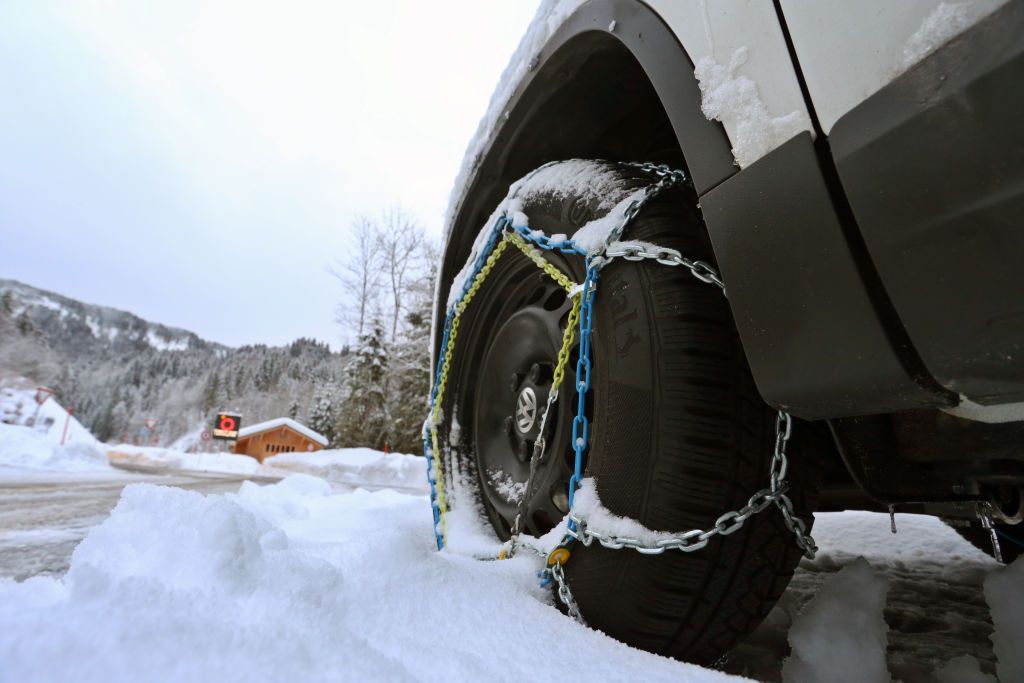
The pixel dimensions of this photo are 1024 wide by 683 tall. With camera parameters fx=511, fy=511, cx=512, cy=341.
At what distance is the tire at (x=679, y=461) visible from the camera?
89 centimetres

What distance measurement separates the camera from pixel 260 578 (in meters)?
0.87

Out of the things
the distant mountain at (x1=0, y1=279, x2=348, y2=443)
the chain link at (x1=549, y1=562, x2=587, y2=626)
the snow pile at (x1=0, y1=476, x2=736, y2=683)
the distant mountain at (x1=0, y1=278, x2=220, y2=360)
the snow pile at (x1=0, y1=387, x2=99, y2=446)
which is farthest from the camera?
the distant mountain at (x1=0, y1=278, x2=220, y2=360)

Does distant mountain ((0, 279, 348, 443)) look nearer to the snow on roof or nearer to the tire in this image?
Result: the snow on roof

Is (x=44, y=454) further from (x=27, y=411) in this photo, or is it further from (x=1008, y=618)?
(x=27, y=411)

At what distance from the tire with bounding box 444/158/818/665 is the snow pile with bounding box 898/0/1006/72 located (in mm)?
443

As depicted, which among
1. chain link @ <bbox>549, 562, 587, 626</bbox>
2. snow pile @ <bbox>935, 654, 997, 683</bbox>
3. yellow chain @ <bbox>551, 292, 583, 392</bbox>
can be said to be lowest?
snow pile @ <bbox>935, 654, 997, 683</bbox>

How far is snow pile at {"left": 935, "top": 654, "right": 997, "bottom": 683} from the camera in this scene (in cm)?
92

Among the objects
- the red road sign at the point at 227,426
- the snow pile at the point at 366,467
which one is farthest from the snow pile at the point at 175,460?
the red road sign at the point at 227,426

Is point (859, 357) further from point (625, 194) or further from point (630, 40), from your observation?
point (630, 40)

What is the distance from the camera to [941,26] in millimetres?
534

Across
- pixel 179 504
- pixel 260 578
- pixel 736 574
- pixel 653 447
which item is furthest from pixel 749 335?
pixel 179 504

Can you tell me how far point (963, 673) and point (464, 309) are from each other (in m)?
1.46

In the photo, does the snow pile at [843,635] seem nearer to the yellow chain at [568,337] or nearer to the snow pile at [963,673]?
the snow pile at [963,673]

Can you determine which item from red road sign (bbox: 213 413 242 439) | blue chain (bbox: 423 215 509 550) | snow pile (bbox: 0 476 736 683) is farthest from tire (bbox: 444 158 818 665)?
red road sign (bbox: 213 413 242 439)
